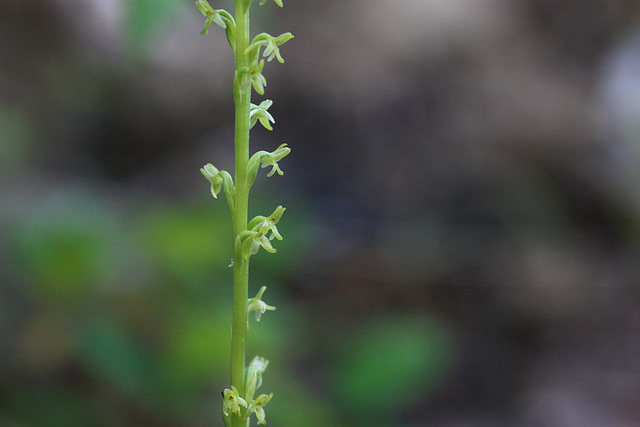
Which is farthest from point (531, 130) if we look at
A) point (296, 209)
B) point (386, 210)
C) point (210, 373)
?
point (210, 373)

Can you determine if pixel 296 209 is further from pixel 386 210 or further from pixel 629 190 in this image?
pixel 629 190

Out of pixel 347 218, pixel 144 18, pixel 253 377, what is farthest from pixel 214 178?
pixel 347 218

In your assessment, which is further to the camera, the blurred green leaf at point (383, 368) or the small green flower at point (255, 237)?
the blurred green leaf at point (383, 368)

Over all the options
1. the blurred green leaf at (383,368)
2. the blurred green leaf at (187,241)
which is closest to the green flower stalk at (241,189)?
the blurred green leaf at (187,241)

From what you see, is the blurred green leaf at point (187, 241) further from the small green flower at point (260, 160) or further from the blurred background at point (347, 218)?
the small green flower at point (260, 160)

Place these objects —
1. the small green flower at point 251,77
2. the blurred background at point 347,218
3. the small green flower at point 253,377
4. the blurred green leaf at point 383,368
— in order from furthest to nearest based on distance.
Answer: the blurred green leaf at point 383,368
the blurred background at point 347,218
the small green flower at point 253,377
the small green flower at point 251,77

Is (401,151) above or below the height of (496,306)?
above

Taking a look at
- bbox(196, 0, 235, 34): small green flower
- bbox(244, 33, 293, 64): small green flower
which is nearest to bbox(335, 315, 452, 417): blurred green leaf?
bbox(244, 33, 293, 64): small green flower
